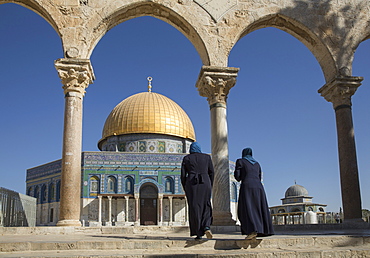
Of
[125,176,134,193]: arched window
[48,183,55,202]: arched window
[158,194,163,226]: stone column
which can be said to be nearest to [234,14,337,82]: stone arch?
[158,194,163,226]: stone column

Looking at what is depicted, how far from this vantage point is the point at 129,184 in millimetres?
28469

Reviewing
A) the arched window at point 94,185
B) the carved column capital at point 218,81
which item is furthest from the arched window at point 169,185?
the carved column capital at point 218,81

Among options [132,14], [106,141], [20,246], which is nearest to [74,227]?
[20,246]

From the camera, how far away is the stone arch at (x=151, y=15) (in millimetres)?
9477

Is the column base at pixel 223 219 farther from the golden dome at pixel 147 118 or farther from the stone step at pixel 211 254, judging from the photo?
the golden dome at pixel 147 118

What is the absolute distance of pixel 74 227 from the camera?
8195 millimetres

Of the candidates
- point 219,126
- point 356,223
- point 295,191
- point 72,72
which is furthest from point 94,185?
point 295,191

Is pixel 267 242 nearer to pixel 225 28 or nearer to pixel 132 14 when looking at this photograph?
pixel 225 28

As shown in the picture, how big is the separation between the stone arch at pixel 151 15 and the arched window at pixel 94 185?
1948 centimetres

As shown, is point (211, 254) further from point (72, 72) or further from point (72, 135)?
point (72, 72)

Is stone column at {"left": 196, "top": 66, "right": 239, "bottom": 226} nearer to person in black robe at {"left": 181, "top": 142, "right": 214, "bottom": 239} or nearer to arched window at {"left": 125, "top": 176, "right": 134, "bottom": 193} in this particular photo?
person in black robe at {"left": 181, "top": 142, "right": 214, "bottom": 239}

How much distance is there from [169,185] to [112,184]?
387 cm

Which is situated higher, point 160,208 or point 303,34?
point 303,34

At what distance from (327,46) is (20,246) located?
8485 mm
